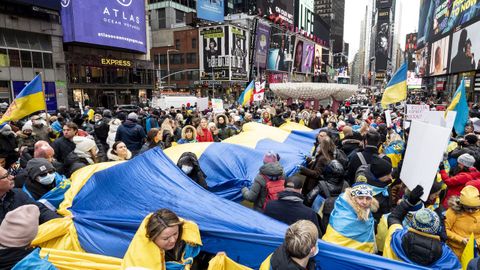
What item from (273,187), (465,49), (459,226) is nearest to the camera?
(459,226)

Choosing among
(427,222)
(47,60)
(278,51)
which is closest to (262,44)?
(278,51)

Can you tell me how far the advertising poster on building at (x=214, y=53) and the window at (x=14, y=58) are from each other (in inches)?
1122

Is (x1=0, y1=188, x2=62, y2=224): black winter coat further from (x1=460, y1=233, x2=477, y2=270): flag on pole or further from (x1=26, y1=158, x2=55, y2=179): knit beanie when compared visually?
(x1=460, y1=233, x2=477, y2=270): flag on pole

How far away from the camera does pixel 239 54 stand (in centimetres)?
5328

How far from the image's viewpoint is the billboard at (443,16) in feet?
110

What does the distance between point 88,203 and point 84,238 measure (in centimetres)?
45

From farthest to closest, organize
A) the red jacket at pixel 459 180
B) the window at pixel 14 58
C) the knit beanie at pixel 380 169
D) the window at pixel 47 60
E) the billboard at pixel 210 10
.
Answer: the billboard at pixel 210 10, the window at pixel 47 60, the window at pixel 14 58, the red jacket at pixel 459 180, the knit beanie at pixel 380 169

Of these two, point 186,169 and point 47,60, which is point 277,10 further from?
point 186,169

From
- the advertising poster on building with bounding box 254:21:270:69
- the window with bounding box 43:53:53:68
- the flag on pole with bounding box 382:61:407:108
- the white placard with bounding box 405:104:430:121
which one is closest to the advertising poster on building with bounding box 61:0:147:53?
the window with bounding box 43:53:53:68

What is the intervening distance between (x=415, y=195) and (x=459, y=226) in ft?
1.96

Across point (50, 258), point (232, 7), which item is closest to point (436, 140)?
point (50, 258)

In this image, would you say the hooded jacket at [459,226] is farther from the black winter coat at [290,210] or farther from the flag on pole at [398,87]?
the flag on pole at [398,87]

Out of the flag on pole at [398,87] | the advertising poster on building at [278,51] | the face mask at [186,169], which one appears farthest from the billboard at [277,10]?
the face mask at [186,169]

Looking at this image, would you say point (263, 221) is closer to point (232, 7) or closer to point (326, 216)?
point (326, 216)
